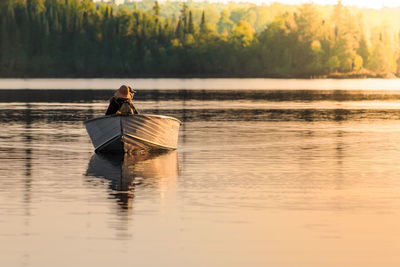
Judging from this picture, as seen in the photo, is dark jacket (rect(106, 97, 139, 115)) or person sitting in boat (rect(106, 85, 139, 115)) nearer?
person sitting in boat (rect(106, 85, 139, 115))

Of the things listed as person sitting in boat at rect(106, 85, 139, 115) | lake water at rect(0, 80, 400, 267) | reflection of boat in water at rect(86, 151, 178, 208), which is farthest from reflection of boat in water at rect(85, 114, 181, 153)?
lake water at rect(0, 80, 400, 267)

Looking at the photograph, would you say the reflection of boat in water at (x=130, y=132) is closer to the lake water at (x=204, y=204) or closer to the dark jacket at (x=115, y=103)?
the dark jacket at (x=115, y=103)

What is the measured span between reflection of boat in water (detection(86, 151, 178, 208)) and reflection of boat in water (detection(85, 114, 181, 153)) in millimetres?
431

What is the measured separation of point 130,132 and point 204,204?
11966 mm

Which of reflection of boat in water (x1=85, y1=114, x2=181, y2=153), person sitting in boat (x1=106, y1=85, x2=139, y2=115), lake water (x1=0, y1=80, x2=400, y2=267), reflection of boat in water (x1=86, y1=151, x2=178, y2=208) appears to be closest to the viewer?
lake water (x1=0, y1=80, x2=400, y2=267)

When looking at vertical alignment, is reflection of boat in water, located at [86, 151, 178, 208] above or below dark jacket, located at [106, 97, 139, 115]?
below

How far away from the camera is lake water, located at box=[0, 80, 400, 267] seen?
544 inches

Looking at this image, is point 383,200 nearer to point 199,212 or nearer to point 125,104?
point 199,212

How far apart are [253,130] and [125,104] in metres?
15.6

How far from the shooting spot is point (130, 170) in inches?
1017

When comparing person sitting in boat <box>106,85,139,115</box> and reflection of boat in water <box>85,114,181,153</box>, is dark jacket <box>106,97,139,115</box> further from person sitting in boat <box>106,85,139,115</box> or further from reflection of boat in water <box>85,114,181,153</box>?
reflection of boat in water <box>85,114,181,153</box>

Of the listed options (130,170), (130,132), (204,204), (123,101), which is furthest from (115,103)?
(204,204)

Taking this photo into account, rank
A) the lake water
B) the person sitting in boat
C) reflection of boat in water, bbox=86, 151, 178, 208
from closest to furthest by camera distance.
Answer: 1. the lake water
2. reflection of boat in water, bbox=86, 151, 178, 208
3. the person sitting in boat

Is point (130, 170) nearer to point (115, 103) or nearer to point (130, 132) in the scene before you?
point (130, 132)
